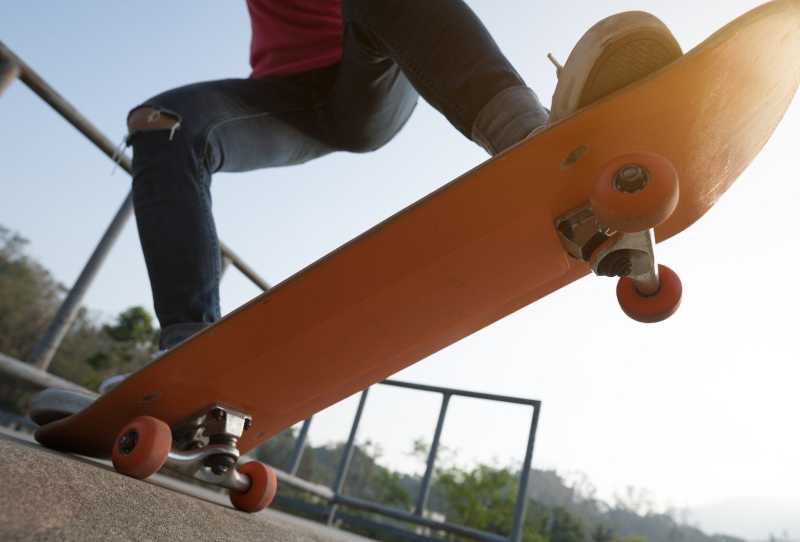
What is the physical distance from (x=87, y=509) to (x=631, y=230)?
A: 2.59ft

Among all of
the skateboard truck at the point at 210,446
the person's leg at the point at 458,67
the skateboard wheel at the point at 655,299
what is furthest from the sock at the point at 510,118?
the skateboard truck at the point at 210,446

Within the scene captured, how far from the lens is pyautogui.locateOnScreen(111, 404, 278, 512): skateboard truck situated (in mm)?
987

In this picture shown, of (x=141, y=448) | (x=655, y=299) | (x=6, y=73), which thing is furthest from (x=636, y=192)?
(x=6, y=73)

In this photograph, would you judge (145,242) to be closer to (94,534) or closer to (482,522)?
(94,534)

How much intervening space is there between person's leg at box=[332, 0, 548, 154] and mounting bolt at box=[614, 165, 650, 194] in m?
0.24

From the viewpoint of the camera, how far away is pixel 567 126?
87 cm

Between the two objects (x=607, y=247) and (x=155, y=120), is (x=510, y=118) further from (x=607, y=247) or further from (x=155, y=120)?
(x=155, y=120)

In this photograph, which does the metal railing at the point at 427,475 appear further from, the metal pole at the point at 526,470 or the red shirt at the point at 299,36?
the red shirt at the point at 299,36

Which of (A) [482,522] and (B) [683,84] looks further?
(A) [482,522]

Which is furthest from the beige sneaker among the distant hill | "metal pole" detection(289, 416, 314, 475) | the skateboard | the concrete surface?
the distant hill

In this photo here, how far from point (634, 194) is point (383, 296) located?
490mm

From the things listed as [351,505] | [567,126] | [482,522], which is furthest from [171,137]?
[482,522]

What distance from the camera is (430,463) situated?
340 centimetres

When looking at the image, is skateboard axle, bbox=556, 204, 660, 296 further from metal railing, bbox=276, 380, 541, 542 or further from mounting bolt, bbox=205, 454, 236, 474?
metal railing, bbox=276, 380, 541, 542
